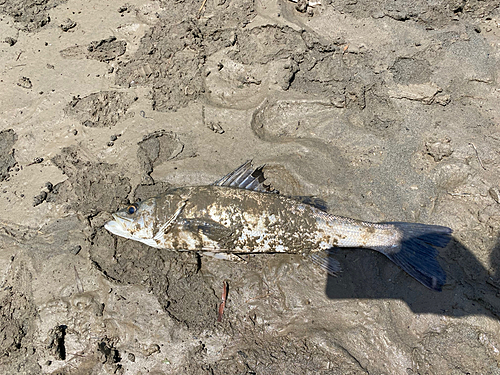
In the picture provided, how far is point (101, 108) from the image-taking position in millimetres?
4719

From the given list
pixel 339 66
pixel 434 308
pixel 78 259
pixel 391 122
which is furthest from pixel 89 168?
pixel 434 308

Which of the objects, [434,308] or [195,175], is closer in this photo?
[434,308]

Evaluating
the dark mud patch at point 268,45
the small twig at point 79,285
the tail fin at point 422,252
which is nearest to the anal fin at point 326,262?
the tail fin at point 422,252

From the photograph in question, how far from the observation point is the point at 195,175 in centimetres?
427

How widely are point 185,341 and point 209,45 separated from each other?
450 centimetres

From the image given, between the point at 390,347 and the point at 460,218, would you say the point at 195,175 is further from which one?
the point at 460,218

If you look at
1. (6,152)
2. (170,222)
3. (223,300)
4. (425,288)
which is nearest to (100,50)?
(6,152)

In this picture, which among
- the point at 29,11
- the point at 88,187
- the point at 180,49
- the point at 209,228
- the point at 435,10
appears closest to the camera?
the point at 209,228

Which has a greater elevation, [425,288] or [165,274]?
[165,274]

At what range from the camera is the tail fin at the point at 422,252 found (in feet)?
11.6

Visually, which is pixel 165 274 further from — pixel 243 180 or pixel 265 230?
pixel 243 180

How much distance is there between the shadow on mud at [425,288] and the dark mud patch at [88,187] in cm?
306

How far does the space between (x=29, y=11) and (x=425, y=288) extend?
801 cm

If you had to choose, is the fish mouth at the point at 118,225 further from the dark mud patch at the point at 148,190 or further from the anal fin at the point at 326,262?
the anal fin at the point at 326,262
